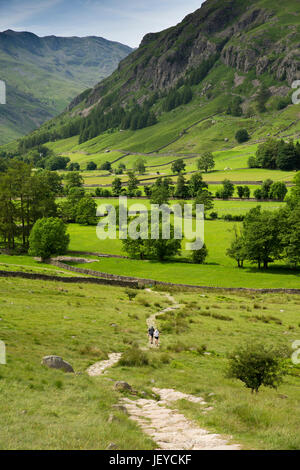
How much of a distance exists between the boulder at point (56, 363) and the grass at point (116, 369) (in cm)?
59

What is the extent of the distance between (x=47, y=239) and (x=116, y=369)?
6900 centimetres

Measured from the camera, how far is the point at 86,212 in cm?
13975

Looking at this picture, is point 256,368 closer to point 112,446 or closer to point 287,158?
point 112,446

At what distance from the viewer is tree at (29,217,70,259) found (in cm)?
9100

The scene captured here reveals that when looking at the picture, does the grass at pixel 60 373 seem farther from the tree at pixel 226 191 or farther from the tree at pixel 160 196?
the tree at pixel 226 191

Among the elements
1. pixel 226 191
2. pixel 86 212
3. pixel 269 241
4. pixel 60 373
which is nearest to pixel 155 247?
pixel 269 241

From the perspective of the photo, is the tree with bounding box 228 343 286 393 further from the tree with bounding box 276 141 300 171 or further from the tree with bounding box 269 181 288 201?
the tree with bounding box 276 141 300 171

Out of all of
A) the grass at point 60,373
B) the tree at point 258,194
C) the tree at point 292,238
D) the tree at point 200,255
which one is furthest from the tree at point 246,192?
the grass at point 60,373

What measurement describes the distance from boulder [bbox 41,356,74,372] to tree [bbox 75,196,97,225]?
383 feet

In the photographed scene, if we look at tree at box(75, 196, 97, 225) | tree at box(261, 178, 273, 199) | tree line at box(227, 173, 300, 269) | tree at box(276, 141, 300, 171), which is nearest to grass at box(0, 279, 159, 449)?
tree line at box(227, 173, 300, 269)
